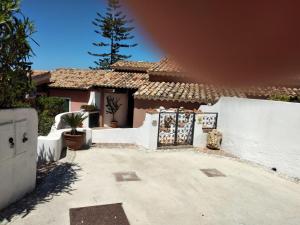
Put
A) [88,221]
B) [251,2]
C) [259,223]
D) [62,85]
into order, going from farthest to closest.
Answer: [62,85]
[259,223]
[88,221]
[251,2]

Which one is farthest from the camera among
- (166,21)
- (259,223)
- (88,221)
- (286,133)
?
(286,133)

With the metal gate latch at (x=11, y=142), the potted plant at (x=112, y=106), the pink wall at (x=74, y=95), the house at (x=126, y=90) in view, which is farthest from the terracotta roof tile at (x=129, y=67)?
the metal gate latch at (x=11, y=142)

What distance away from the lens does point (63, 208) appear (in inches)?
246

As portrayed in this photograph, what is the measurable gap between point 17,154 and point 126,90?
13.5 metres

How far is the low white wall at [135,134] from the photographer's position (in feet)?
41.5

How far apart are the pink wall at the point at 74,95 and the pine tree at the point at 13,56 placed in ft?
50.3

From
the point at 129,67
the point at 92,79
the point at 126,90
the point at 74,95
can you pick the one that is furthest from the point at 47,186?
the point at 129,67

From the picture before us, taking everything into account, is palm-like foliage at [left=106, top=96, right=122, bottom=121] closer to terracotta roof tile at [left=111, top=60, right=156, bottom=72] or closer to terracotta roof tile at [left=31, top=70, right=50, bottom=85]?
terracotta roof tile at [left=111, top=60, right=156, bottom=72]

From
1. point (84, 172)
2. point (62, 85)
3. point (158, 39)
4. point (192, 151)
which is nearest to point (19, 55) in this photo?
point (84, 172)

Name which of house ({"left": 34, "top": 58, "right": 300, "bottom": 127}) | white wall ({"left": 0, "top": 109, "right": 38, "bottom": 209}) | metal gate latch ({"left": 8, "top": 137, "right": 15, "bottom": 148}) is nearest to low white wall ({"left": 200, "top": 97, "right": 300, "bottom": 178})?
house ({"left": 34, "top": 58, "right": 300, "bottom": 127})

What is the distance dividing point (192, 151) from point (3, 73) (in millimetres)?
8789

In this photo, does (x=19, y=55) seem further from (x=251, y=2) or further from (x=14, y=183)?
(x=251, y=2)

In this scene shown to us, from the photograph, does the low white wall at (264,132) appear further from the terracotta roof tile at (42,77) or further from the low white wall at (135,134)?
the terracotta roof tile at (42,77)

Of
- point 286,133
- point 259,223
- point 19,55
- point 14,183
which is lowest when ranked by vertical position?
point 259,223
